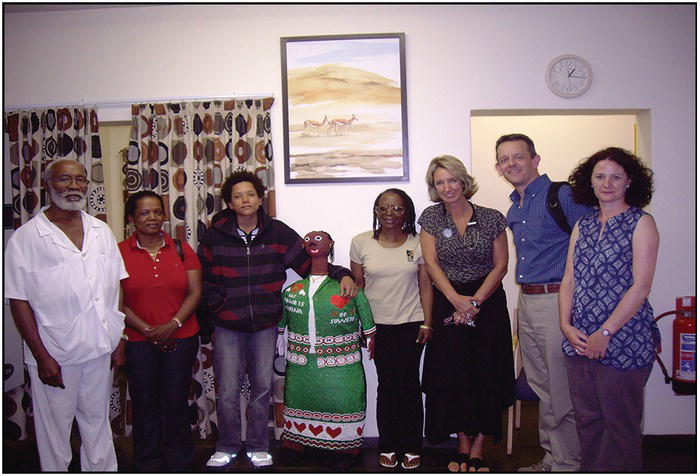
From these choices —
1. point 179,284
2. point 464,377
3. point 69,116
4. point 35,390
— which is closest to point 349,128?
point 179,284

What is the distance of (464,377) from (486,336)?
0.25 metres

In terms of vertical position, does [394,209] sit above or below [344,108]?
below

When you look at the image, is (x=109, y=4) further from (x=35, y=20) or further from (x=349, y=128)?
(x=349, y=128)

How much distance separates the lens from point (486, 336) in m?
2.53

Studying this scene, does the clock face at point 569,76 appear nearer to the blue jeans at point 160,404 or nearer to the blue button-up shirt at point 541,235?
the blue button-up shirt at point 541,235

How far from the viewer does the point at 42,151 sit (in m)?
3.25

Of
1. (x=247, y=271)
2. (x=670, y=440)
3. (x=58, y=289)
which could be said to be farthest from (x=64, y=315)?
(x=670, y=440)

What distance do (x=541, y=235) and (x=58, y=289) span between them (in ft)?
7.61

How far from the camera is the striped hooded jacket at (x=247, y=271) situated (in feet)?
8.57

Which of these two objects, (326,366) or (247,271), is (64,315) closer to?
(247,271)

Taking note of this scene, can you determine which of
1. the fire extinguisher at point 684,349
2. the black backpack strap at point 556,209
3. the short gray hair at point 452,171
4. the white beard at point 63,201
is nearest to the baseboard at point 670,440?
the fire extinguisher at point 684,349

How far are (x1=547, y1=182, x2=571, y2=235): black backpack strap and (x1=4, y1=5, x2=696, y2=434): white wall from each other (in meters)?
0.84

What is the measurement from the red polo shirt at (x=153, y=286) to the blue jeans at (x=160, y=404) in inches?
4.0

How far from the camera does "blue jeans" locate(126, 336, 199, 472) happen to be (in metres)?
2.52
